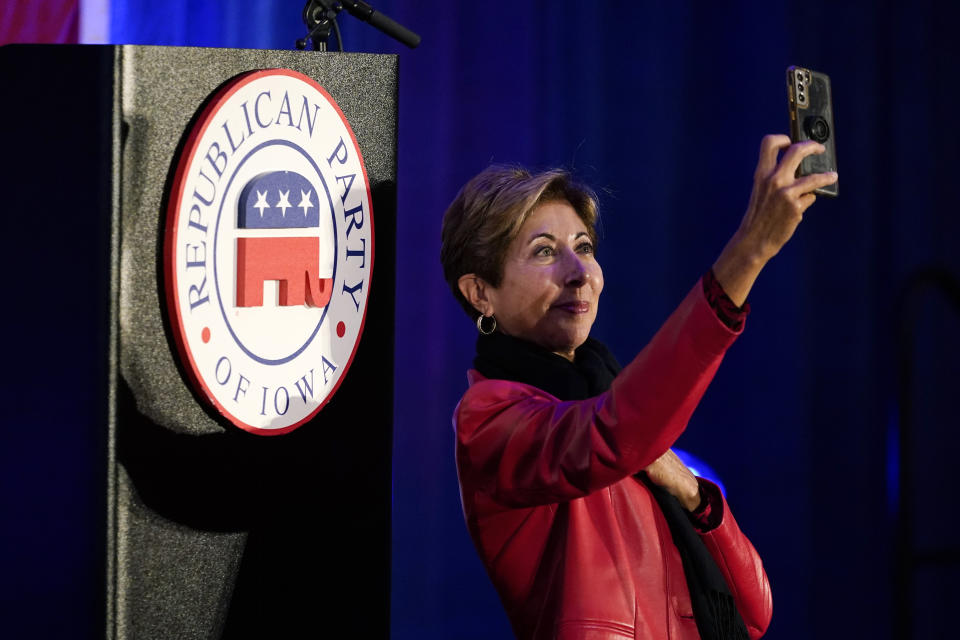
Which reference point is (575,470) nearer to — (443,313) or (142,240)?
(142,240)

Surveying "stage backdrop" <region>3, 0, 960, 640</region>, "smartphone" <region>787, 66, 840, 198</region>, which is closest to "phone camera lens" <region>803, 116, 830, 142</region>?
"smartphone" <region>787, 66, 840, 198</region>

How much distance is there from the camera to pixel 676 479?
1.48 meters

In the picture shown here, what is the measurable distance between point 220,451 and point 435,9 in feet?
5.46

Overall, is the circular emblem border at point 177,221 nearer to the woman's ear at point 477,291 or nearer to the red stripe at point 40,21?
the woman's ear at point 477,291

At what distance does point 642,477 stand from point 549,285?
0.88ft

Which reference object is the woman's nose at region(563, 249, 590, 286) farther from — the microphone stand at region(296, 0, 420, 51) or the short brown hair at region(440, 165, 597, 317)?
the microphone stand at region(296, 0, 420, 51)

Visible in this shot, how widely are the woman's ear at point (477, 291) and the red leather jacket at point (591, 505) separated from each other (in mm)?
108

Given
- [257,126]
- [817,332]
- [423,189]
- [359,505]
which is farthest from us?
[817,332]

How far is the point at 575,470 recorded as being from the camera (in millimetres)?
1196

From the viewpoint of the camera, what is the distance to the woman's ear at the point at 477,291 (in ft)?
5.04

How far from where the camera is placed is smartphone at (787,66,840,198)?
108 cm

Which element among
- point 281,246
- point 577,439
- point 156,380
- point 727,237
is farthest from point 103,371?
point 727,237

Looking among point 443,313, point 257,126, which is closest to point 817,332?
point 443,313

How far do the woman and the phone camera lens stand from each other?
7 centimetres
